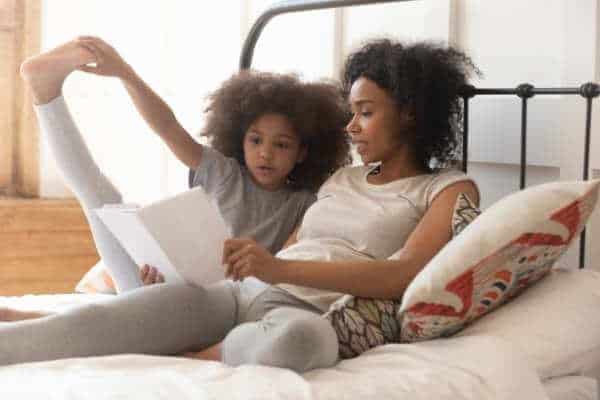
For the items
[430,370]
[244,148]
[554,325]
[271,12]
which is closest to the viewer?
[430,370]

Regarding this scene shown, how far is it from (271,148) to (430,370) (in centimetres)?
82

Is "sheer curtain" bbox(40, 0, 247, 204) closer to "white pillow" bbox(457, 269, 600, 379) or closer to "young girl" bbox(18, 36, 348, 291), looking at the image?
"young girl" bbox(18, 36, 348, 291)

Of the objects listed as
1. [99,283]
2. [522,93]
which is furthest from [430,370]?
[99,283]

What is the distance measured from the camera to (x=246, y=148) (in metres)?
2.26

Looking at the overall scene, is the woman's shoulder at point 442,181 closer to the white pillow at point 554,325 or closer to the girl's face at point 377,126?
the girl's face at point 377,126

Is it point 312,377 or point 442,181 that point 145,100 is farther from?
point 312,377

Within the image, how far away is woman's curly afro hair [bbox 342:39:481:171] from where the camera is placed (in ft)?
6.77

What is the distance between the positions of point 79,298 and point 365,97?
741 millimetres

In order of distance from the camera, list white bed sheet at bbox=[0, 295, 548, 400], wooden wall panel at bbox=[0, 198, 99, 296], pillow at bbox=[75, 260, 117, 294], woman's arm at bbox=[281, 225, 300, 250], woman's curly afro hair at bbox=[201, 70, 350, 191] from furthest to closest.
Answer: wooden wall panel at bbox=[0, 198, 99, 296]
pillow at bbox=[75, 260, 117, 294]
woman's curly afro hair at bbox=[201, 70, 350, 191]
woman's arm at bbox=[281, 225, 300, 250]
white bed sheet at bbox=[0, 295, 548, 400]

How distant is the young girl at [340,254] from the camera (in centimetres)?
165

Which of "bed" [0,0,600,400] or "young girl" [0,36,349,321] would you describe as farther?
"young girl" [0,36,349,321]

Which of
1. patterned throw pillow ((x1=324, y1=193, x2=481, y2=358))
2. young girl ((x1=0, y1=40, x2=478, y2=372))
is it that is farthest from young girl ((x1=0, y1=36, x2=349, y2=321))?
patterned throw pillow ((x1=324, y1=193, x2=481, y2=358))

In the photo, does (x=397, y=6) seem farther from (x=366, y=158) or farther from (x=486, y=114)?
(x=366, y=158)

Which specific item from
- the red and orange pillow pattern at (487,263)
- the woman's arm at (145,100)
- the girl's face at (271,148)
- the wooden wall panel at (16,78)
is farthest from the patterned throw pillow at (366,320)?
Result: the wooden wall panel at (16,78)
